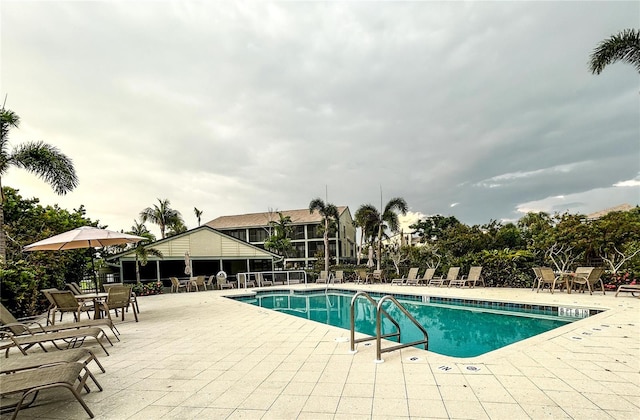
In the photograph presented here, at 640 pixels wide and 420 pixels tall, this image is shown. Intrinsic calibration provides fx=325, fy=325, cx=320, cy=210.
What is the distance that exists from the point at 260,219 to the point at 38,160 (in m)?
28.4

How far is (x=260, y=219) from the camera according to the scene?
39.2m

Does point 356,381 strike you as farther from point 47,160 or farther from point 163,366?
point 47,160

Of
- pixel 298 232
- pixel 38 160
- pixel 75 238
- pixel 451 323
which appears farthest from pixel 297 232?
pixel 75 238

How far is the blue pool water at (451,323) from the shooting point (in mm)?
6285

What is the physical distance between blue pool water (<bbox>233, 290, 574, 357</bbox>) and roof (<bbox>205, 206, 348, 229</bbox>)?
2506cm

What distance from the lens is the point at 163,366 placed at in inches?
162

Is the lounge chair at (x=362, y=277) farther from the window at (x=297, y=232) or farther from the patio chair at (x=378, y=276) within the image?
the window at (x=297, y=232)

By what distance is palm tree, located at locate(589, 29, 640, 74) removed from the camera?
844 centimetres

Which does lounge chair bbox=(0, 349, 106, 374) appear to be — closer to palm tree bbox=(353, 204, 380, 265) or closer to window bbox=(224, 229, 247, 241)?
palm tree bbox=(353, 204, 380, 265)

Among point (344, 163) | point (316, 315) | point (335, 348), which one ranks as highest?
point (344, 163)

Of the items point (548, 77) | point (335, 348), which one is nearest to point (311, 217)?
point (548, 77)

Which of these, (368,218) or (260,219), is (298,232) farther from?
(368,218)

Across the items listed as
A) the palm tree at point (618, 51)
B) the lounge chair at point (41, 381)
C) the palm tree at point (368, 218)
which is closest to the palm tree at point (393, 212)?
the palm tree at point (368, 218)

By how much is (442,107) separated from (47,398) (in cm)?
1354
